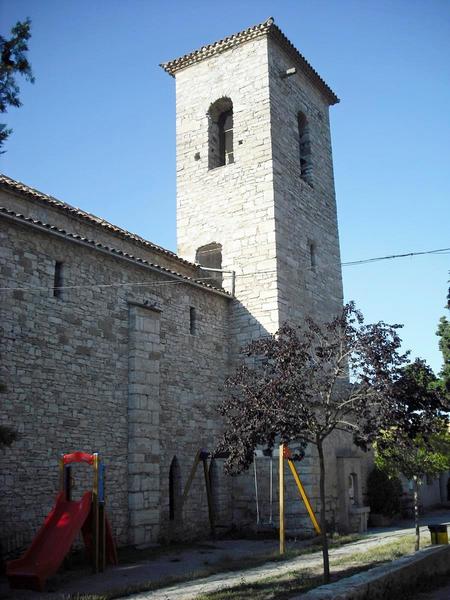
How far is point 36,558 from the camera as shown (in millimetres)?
9164

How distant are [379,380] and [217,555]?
549 cm

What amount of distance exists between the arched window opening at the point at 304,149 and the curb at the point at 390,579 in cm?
1248

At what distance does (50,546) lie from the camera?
940cm

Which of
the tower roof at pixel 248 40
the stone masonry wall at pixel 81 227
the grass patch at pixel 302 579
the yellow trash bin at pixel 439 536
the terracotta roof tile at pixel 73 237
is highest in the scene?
the tower roof at pixel 248 40

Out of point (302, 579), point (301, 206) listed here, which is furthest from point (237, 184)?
point (302, 579)

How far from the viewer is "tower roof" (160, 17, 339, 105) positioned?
18.4 m

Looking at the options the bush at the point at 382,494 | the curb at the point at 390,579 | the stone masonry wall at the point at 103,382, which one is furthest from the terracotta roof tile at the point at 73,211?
the curb at the point at 390,579

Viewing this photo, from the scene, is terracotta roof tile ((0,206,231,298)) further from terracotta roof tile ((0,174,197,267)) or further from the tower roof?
the tower roof

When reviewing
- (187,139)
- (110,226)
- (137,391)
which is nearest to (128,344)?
(137,391)

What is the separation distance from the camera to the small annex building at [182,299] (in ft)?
37.2

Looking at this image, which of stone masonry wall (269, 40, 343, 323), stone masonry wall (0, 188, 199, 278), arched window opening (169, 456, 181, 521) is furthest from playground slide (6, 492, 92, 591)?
stone masonry wall (269, 40, 343, 323)

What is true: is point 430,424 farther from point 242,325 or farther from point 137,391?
point 242,325

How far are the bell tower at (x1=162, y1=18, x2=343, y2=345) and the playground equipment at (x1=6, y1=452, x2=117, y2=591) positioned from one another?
23.2ft

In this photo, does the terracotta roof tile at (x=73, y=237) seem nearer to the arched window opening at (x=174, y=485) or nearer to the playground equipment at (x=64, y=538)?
the playground equipment at (x=64, y=538)
